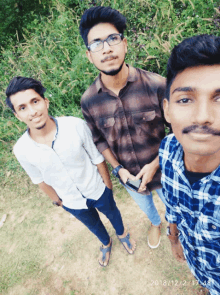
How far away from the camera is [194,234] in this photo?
3.56ft

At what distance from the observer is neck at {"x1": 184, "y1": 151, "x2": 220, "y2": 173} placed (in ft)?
2.92

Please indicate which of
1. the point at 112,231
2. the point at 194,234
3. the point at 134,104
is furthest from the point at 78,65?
the point at 194,234

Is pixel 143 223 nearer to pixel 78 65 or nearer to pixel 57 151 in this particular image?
pixel 57 151

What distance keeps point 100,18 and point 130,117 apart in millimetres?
781

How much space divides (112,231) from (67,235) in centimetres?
74

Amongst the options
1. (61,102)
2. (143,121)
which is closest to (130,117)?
(143,121)

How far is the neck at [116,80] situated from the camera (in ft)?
4.94

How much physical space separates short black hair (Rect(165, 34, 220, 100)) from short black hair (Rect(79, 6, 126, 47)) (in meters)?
0.83

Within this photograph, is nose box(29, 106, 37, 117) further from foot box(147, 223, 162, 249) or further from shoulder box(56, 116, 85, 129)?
foot box(147, 223, 162, 249)

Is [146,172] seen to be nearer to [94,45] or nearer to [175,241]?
[175,241]

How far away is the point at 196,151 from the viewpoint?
0.77 metres

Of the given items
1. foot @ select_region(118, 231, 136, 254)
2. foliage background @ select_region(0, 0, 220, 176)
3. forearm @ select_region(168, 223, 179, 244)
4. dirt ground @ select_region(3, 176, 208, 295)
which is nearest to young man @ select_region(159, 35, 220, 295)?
forearm @ select_region(168, 223, 179, 244)

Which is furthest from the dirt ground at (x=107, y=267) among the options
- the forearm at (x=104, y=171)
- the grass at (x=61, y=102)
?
the forearm at (x=104, y=171)

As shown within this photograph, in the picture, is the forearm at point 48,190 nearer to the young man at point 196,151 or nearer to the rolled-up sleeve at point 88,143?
the rolled-up sleeve at point 88,143
